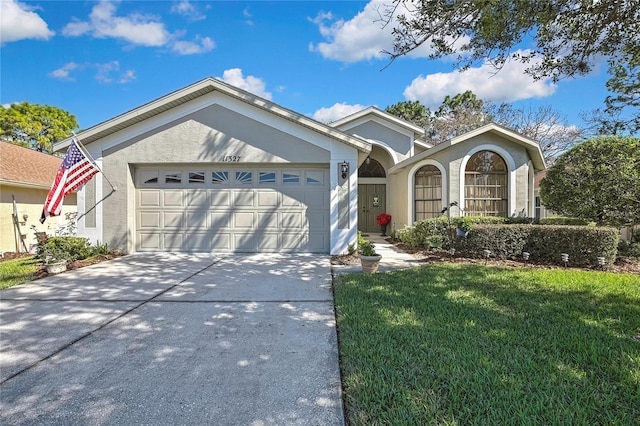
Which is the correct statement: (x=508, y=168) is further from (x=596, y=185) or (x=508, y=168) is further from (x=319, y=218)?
(x=319, y=218)

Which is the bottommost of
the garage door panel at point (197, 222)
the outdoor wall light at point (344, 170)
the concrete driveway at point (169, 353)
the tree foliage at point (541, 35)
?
the concrete driveway at point (169, 353)

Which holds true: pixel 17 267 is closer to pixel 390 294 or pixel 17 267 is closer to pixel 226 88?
pixel 226 88

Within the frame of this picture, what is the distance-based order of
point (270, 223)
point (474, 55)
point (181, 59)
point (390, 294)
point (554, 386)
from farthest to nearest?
point (181, 59)
point (270, 223)
point (474, 55)
point (390, 294)
point (554, 386)

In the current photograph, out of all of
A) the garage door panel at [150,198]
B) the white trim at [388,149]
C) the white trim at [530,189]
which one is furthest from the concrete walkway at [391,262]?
the white trim at [388,149]

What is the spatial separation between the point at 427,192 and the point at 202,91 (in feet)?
28.3

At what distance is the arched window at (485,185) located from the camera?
1200cm

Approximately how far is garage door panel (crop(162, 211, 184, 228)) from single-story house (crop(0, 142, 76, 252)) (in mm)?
5769

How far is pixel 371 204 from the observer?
16.4 meters

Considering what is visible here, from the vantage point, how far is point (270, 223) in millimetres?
9422

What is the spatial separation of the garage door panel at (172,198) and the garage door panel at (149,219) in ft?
1.39

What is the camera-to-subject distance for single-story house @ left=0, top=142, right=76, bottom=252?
1102 centimetres

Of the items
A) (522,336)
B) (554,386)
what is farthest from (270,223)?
(554,386)

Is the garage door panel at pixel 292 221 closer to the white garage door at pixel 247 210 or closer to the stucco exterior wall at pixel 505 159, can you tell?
the white garage door at pixel 247 210

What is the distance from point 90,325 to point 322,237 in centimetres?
609
